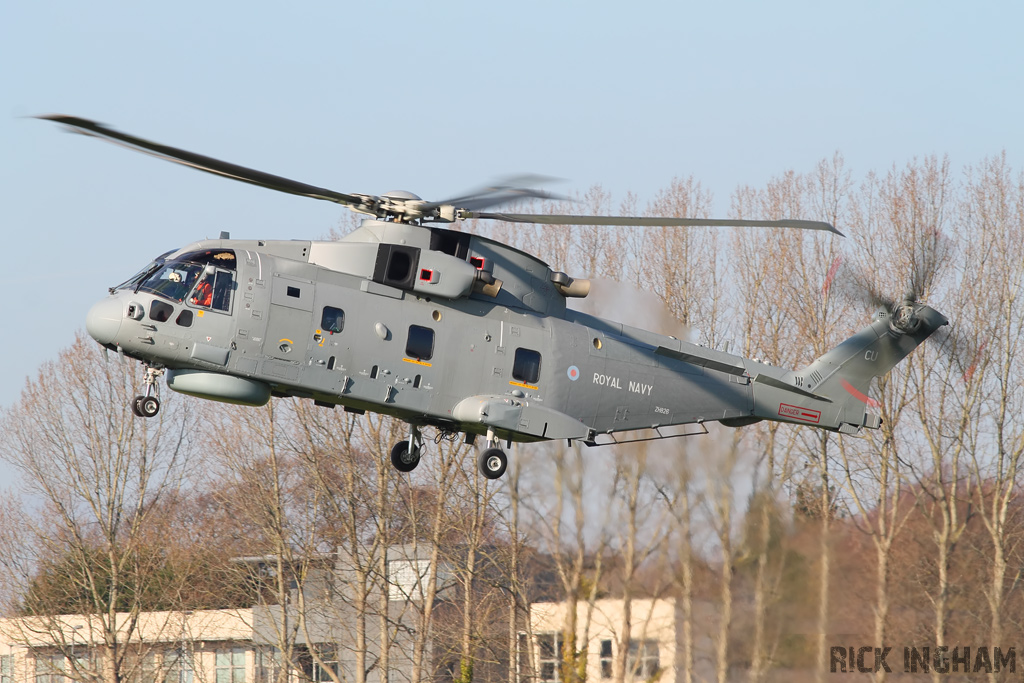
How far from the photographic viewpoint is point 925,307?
18766mm

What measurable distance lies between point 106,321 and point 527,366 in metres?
5.53

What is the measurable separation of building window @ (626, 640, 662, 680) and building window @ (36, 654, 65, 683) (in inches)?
780

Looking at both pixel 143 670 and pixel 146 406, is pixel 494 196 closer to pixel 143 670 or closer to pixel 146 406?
pixel 146 406

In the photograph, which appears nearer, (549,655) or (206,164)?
(206,164)

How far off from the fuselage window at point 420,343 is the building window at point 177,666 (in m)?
22.9

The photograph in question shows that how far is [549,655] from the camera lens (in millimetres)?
28562

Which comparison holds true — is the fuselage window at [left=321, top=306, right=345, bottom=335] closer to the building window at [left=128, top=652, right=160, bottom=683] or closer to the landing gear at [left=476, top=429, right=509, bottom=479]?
the landing gear at [left=476, top=429, right=509, bottom=479]

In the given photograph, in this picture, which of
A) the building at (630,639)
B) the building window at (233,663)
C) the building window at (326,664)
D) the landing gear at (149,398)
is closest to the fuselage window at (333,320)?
the landing gear at (149,398)

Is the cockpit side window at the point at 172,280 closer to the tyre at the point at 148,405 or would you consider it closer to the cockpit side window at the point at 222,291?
the cockpit side window at the point at 222,291

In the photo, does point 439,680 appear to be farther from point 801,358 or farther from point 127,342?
point 127,342

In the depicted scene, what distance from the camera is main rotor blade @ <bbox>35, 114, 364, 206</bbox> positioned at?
1137 cm

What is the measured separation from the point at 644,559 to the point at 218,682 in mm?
21006

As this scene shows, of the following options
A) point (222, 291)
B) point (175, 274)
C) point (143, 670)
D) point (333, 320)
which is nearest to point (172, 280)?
point (175, 274)

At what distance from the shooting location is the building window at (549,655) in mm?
28109
